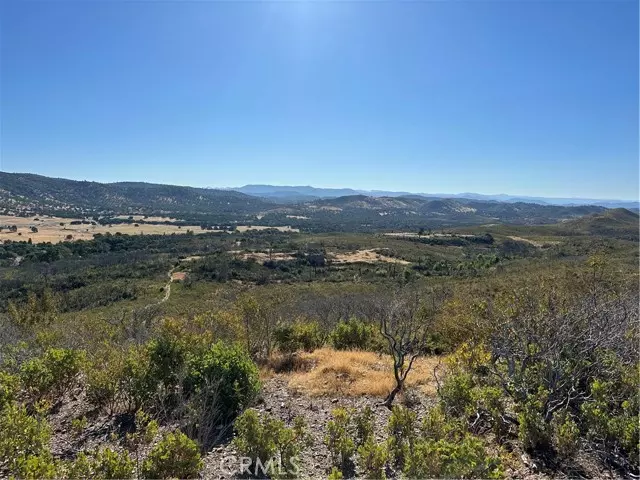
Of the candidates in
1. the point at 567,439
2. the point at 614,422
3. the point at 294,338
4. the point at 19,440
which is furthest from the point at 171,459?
the point at 294,338

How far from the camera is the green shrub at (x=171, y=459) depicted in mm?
4805

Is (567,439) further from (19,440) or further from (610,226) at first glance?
(610,226)

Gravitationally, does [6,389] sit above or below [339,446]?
above

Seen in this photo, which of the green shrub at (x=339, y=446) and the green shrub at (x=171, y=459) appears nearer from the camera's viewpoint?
the green shrub at (x=171, y=459)

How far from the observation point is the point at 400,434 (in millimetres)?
6367

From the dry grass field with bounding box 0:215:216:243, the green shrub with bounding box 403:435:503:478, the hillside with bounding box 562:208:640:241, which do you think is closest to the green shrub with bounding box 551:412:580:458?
the green shrub with bounding box 403:435:503:478

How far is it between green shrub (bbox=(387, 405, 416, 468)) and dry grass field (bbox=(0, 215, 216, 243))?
375 feet

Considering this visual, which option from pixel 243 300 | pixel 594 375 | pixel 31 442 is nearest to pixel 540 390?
pixel 594 375

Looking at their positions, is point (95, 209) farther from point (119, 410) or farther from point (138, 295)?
point (119, 410)

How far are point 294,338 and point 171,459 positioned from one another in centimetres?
800

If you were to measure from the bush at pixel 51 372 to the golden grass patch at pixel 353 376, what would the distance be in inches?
192

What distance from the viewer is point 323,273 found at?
71750 mm

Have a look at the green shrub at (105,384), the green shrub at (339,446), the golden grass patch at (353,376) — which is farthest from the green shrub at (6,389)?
the golden grass patch at (353,376)

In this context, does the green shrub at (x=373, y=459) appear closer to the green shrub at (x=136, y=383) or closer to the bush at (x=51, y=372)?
the green shrub at (x=136, y=383)
